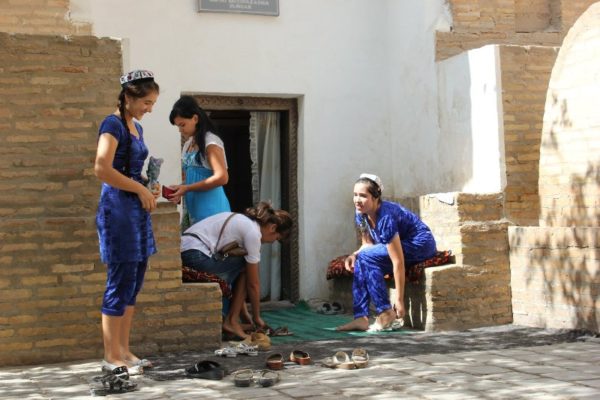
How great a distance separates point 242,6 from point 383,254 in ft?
10.9

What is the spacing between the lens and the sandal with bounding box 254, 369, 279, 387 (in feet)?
17.6

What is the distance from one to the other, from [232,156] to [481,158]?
3.38m

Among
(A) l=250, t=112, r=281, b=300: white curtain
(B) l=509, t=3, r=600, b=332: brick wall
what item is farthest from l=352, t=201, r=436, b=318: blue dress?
(A) l=250, t=112, r=281, b=300: white curtain

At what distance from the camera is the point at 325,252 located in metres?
9.91

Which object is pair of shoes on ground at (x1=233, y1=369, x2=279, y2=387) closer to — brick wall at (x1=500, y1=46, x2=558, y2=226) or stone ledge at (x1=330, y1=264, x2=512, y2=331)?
stone ledge at (x1=330, y1=264, x2=512, y2=331)

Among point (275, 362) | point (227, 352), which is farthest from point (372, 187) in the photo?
point (275, 362)

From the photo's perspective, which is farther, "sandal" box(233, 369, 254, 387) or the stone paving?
"sandal" box(233, 369, 254, 387)

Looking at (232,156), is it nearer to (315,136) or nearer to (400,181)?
(315,136)

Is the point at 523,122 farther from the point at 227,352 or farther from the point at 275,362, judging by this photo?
the point at 275,362

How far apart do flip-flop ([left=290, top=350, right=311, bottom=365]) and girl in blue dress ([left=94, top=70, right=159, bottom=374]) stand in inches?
40.7

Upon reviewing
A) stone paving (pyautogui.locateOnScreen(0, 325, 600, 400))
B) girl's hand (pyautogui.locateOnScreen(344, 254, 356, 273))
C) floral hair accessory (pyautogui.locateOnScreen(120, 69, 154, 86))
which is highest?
floral hair accessory (pyautogui.locateOnScreen(120, 69, 154, 86))

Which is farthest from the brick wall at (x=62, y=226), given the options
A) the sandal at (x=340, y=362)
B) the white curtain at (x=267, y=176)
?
the white curtain at (x=267, y=176)

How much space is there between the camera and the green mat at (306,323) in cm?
747

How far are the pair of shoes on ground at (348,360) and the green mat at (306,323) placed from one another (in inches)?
50.3
